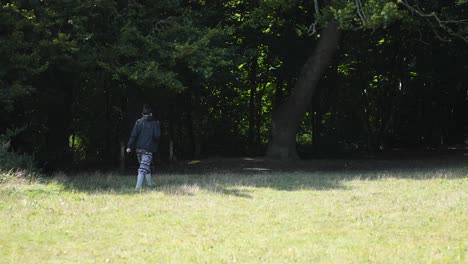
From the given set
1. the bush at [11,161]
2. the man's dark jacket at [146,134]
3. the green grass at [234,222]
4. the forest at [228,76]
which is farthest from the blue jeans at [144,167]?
the forest at [228,76]

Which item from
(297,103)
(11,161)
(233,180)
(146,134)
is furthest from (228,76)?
(11,161)

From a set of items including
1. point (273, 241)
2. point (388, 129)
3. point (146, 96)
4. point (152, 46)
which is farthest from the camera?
point (388, 129)

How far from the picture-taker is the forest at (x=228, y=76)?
1636 cm

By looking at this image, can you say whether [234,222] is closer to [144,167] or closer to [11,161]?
[144,167]

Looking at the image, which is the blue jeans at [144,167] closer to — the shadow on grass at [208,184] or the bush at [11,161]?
the shadow on grass at [208,184]

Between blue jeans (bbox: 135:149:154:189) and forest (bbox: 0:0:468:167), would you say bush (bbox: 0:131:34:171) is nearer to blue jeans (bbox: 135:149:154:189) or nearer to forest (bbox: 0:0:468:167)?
forest (bbox: 0:0:468:167)

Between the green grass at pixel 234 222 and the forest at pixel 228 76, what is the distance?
443cm

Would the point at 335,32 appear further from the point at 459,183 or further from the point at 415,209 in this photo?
the point at 415,209

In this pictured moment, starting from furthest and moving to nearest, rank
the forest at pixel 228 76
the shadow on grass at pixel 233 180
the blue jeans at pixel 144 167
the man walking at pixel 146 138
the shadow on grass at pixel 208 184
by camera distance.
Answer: the forest at pixel 228 76
the man walking at pixel 146 138
the blue jeans at pixel 144 167
the shadow on grass at pixel 233 180
the shadow on grass at pixel 208 184

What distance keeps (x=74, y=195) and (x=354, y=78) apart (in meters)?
21.3

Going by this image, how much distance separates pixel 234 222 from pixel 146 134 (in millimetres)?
4854

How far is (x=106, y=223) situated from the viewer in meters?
8.62

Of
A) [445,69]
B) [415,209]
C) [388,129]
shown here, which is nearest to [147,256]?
[415,209]

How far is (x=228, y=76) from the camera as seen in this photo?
1983 cm
